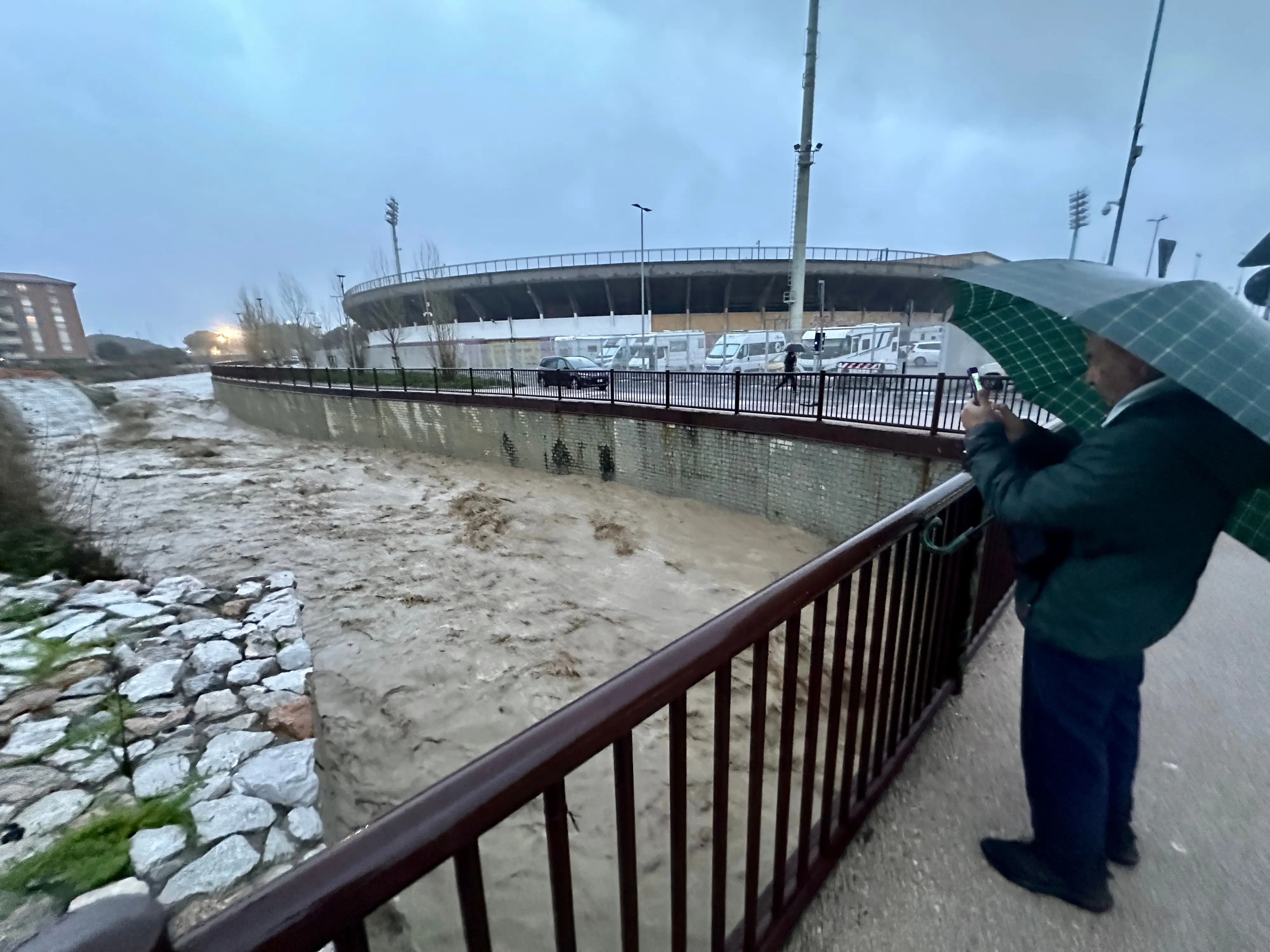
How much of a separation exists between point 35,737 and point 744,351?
2045 centimetres

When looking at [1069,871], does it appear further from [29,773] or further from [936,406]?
[936,406]

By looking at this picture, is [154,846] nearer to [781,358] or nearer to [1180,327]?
[1180,327]

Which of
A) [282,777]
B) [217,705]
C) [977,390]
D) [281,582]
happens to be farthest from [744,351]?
[282,777]

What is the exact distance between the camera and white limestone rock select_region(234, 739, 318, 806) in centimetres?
295

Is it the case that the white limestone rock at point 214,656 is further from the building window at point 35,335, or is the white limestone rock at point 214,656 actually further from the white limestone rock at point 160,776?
the building window at point 35,335

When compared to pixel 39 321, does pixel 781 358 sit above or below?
below

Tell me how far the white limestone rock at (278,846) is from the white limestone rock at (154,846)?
14.3 inches

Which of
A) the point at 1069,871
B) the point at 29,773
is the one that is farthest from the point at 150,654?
the point at 1069,871

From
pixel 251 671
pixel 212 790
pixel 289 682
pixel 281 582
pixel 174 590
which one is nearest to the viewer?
pixel 212 790

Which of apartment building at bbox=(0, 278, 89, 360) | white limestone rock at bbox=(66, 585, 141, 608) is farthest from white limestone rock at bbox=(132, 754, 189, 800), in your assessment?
apartment building at bbox=(0, 278, 89, 360)

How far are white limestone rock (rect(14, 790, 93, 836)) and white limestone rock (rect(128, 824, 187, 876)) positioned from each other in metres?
0.42

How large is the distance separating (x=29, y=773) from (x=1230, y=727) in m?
6.04

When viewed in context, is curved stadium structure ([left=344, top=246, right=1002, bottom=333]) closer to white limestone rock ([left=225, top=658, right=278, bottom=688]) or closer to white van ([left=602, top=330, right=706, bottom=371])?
white van ([left=602, top=330, right=706, bottom=371])

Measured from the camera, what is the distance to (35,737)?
3238 millimetres
